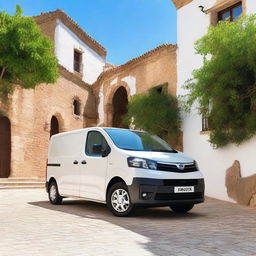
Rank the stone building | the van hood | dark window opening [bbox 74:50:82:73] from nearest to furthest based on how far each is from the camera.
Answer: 1. the van hood
2. the stone building
3. dark window opening [bbox 74:50:82:73]

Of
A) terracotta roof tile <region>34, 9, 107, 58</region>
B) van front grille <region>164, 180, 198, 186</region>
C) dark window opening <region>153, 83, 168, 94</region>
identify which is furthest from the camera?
terracotta roof tile <region>34, 9, 107, 58</region>

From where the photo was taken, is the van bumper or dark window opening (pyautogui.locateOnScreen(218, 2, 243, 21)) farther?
dark window opening (pyautogui.locateOnScreen(218, 2, 243, 21))

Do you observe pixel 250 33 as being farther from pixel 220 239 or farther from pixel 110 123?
pixel 110 123

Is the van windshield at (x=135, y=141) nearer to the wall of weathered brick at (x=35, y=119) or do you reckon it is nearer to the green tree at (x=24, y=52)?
the green tree at (x=24, y=52)

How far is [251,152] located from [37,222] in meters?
6.41

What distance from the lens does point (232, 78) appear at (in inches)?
388

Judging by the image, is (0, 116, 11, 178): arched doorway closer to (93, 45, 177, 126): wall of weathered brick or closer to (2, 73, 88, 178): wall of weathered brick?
(2, 73, 88, 178): wall of weathered brick

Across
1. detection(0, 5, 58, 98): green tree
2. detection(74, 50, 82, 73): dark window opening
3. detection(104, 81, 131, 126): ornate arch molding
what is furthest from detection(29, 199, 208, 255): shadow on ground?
detection(74, 50, 82, 73): dark window opening

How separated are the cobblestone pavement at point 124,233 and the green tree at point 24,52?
763cm

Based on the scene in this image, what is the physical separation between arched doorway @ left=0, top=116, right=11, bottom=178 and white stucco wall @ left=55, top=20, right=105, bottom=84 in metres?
6.42

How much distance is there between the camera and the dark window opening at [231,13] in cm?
1265

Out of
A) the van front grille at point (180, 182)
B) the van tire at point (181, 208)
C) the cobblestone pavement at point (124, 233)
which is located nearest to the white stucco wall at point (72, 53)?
the van tire at point (181, 208)

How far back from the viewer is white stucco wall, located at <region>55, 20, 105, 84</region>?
24.1 metres

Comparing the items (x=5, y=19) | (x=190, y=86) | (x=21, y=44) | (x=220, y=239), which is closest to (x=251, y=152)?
(x=190, y=86)
